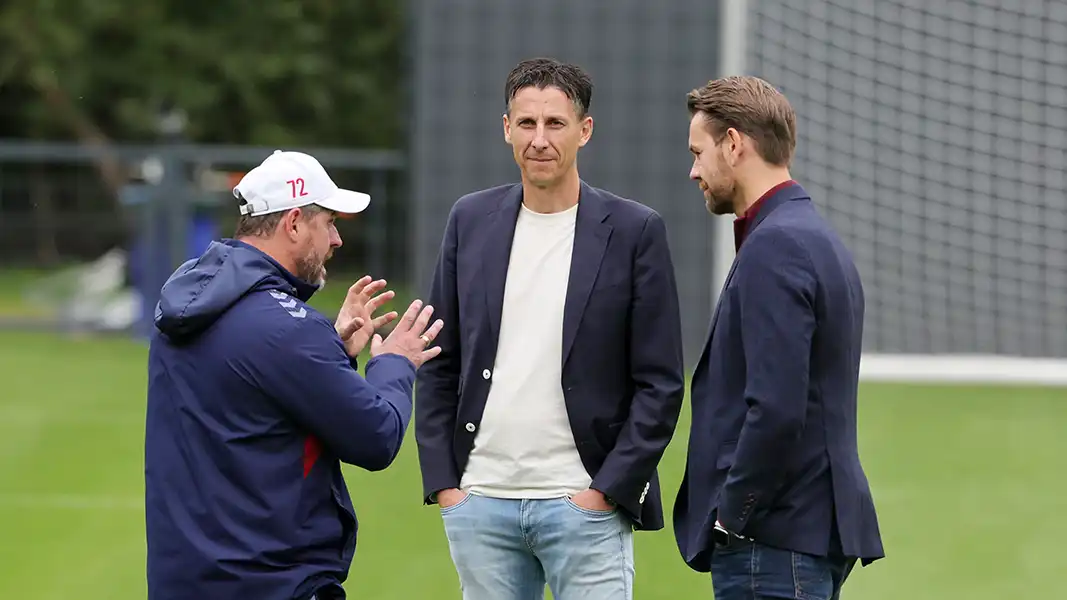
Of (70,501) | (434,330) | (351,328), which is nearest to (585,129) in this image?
(434,330)

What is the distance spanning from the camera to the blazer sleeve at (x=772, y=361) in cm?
312

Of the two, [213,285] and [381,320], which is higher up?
[213,285]

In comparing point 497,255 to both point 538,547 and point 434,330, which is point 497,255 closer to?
point 434,330

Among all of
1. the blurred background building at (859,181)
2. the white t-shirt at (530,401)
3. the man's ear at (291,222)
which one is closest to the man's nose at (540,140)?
the white t-shirt at (530,401)

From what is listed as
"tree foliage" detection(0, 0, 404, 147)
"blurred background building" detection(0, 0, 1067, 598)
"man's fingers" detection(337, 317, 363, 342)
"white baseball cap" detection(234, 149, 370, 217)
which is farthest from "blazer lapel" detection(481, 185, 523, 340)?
"tree foliage" detection(0, 0, 404, 147)

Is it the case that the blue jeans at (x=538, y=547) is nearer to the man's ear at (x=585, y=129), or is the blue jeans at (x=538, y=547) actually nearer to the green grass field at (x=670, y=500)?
the man's ear at (x=585, y=129)

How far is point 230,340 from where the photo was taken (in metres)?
3.13

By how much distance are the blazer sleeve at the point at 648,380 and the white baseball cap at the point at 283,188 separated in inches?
29.8

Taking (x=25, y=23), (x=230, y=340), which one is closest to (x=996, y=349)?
(x=230, y=340)

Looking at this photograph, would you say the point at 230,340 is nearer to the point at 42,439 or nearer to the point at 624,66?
the point at 42,439

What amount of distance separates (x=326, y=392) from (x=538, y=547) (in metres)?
0.76

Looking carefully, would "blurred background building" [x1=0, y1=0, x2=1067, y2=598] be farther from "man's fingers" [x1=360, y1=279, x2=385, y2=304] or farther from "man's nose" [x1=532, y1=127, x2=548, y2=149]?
"man's nose" [x1=532, y1=127, x2=548, y2=149]

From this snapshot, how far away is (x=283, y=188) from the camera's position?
3262 mm

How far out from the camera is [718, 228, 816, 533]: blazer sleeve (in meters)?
3.12
